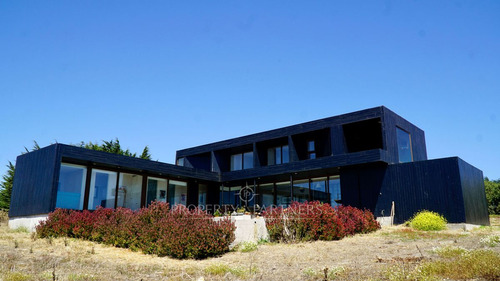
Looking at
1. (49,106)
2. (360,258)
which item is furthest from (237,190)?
(360,258)

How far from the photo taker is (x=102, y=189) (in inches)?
689

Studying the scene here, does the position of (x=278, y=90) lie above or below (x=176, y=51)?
below

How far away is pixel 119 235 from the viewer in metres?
12.4

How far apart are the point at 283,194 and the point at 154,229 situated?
11.2m

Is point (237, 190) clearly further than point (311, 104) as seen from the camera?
Yes

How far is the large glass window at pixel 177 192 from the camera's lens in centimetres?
2091

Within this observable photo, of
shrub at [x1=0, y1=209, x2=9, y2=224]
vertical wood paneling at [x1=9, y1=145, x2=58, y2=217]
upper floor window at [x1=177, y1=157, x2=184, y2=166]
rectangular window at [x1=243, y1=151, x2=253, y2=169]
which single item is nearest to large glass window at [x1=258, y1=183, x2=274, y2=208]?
rectangular window at [x1=243, y1=151, x2=253, y2=169]

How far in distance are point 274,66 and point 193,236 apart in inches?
415

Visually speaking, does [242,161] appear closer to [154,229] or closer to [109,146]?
[109,146]

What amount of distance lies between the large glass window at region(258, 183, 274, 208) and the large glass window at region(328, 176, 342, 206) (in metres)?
3.72

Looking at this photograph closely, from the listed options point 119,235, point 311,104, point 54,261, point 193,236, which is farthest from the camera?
point 311,104

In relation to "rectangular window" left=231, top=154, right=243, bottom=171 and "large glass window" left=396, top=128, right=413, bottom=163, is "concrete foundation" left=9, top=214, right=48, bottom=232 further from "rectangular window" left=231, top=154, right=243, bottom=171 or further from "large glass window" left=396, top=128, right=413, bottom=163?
"large glass window" left=396, top=128, right=413, bottom=163

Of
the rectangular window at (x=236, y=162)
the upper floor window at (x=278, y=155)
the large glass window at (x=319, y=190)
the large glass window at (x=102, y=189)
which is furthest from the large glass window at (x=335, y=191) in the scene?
the large glass window at (x=102, y=189)

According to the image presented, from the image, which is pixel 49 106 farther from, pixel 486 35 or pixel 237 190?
pixel 486 35
